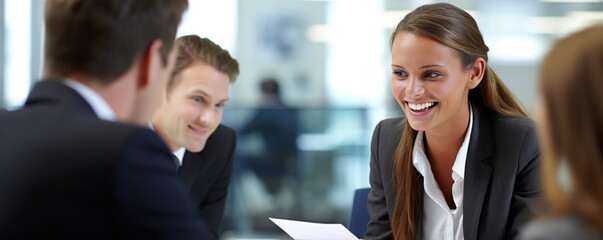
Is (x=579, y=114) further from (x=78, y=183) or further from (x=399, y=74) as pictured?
(x=399, y=74)

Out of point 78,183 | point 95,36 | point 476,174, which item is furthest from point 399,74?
point 78,183

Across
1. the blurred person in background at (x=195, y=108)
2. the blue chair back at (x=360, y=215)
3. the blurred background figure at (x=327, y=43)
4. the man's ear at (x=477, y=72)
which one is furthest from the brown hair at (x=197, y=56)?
the blurred background figure at (x=327, y=43)

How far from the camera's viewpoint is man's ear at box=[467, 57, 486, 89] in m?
2.17

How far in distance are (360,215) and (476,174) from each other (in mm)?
649

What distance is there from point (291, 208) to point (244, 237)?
53 centimetres

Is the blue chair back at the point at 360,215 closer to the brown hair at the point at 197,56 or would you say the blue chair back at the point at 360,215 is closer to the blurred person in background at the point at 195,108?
the blurred person in background at the point at 195,108

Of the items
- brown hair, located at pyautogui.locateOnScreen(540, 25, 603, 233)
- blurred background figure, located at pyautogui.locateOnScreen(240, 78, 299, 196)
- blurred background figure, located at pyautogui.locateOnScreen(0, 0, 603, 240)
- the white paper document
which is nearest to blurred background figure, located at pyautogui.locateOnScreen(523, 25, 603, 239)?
brown hair, located at pyautogui.locateOnScreen(540, 25, 603, 233)

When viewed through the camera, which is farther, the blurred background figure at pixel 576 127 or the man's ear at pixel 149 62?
the man's ear at pixel 149 62

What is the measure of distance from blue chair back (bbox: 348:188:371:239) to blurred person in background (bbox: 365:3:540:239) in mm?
218

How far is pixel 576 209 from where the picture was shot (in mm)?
1041

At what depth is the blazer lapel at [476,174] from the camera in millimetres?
2082

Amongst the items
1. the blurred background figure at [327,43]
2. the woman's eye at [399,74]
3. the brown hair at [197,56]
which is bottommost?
the woman's eye at [399,74]

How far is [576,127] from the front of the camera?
1.03m

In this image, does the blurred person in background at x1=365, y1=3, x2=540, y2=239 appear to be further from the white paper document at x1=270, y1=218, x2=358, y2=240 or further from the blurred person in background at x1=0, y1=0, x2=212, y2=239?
the blurred person in background at x1=0, y1=0, x2=212, y2=239
